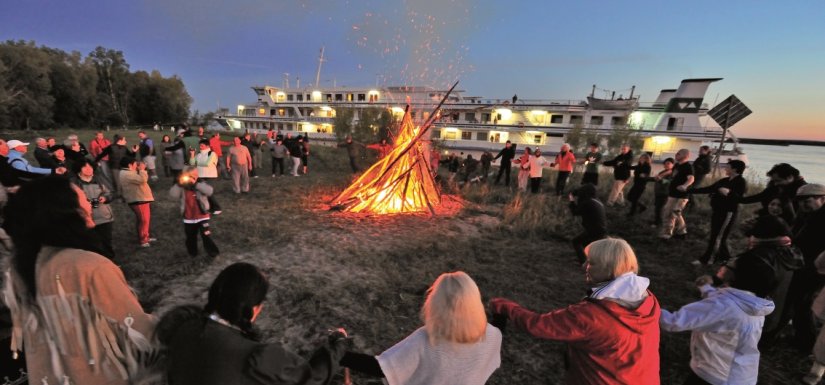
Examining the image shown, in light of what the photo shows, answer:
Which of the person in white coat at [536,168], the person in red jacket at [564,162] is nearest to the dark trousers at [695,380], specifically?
the person in red jacket at [564,162]

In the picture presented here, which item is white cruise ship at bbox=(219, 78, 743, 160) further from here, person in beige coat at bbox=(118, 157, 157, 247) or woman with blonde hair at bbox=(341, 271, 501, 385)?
woman with blonde hair at bbox=(341, 271, 501, 385)

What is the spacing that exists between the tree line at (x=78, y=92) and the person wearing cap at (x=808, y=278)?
40017mm

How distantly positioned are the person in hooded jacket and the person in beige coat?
7.00m

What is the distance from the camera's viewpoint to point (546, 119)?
33906 mm

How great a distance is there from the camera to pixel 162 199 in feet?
30.7

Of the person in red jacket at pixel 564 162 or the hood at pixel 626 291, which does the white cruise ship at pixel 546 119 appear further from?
the hood at pixel 626 291

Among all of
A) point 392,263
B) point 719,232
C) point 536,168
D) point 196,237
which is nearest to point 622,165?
point 536,168

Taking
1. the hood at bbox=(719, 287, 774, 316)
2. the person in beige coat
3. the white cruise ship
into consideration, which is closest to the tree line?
the white cruise ship

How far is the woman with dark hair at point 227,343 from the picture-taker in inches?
52.2

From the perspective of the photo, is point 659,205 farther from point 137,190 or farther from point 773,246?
point 137,190

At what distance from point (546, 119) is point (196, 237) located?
3395 cm

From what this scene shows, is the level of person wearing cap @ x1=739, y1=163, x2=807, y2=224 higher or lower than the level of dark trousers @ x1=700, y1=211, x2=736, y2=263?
higher

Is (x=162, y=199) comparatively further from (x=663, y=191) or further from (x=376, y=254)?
(x=663, y=191)

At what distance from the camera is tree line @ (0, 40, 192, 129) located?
28.8 meters
